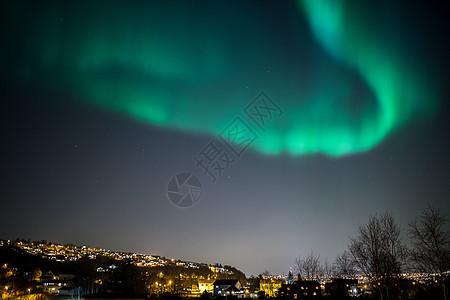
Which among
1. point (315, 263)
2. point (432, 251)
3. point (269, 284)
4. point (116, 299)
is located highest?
point (432, 251)

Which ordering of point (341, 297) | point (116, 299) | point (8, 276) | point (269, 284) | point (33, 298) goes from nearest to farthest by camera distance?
point (116, 299)
point (341, 297)
point (33, 298)
point (8, 276)
point (269, 284)

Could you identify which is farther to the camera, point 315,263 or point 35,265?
point 35,265

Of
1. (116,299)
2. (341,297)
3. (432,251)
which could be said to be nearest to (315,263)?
(341,297)

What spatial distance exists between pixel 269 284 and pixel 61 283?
60678 millimetres

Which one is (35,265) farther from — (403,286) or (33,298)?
(403,286)

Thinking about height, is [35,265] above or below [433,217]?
below

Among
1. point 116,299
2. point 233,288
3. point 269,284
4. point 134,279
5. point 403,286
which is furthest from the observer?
point 269,284

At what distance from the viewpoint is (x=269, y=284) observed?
9612 cm

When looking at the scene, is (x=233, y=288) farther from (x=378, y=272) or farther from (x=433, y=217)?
(x=433, y=217)

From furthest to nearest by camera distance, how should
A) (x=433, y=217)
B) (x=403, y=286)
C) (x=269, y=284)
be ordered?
(x=269, y=284) < (x=403, y=286) < (x=433, y=217)

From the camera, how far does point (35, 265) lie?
97.1m

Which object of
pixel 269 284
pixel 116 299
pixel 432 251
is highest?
pixel 432 251

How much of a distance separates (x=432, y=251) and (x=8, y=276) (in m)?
71.3

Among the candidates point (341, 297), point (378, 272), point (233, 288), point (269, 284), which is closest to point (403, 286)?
point (341, 297)
